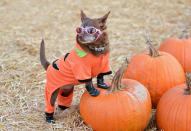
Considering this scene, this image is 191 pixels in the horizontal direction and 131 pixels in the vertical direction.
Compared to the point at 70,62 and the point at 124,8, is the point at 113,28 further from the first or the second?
the point at 70,62

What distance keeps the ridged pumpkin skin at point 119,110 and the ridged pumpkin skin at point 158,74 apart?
1.54 feet

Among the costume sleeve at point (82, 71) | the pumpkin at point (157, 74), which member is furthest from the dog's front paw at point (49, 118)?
the pumpkin at point (157, 74)

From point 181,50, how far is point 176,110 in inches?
58.2

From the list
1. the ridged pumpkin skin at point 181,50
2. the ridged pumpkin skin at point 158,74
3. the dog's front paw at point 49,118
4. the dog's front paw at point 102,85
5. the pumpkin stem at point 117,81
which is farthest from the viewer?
the ridged pumpkin skin at point 181,50

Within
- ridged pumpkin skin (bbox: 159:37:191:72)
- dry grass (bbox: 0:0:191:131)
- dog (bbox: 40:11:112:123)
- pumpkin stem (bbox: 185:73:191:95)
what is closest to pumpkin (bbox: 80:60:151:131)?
dog (bbox: 40:11:112:123)

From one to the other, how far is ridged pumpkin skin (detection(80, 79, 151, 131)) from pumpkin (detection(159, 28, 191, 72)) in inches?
52.2

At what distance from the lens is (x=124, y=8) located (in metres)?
8.27

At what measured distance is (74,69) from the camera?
292 cm

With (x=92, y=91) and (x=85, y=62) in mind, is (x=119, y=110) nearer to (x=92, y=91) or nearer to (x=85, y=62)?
(x=92, y=91)

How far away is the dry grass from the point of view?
3.65 metres

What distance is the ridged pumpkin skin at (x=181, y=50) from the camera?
13.9ft

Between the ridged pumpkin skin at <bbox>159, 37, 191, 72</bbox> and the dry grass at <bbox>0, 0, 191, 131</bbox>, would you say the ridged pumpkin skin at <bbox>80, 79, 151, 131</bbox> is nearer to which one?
the dry grass at <bbox>0, 0, 191, 131</bbox>

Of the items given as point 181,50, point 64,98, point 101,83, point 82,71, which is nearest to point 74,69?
point 82,71

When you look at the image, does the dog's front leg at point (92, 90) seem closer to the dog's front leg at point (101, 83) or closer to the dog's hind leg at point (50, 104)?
the dog's front leg at point (101, 83)
